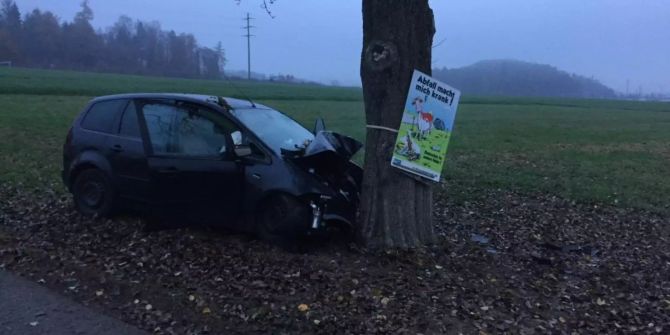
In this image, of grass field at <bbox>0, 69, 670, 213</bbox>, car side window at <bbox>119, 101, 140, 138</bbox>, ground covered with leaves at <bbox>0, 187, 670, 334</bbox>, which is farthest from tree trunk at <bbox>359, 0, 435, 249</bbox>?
grass field at <bbox>0, 69, 670, 213</bbox>

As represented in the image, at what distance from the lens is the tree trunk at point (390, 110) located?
5844 mm

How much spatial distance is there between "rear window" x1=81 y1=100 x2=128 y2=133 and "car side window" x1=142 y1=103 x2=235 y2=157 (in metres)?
0.43

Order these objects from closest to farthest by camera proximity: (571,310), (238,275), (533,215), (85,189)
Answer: (571,310)
(238,275)
(85,189)
(533,215)

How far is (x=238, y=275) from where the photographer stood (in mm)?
5562

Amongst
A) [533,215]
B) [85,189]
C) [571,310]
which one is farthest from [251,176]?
[533,215]

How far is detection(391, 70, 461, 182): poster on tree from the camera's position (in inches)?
234

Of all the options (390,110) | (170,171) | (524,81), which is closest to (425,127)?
Answer: (390,110)

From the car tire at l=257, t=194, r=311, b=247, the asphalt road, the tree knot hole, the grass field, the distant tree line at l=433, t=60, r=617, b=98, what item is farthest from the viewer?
the distant tree line at l=433, t=60, r=617, b=98

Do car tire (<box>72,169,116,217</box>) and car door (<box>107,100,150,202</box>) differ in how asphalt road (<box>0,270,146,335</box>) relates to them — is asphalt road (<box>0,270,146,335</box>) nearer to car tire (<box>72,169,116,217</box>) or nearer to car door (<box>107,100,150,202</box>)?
car door (<box>107,100,150,202</box>)

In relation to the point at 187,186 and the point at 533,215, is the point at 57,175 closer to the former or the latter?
the point at 187,186

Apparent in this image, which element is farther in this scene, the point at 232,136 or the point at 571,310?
the point at 232,136

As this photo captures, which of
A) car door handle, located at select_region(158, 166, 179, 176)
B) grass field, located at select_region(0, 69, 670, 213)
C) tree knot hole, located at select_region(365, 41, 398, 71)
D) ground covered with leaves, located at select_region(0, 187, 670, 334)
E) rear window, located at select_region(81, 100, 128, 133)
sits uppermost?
tree knot hole, located at select_region(365, 41, 398, 71)

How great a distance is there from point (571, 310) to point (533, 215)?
10.8 ft

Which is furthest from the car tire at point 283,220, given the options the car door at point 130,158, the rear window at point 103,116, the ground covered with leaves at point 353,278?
the rear window at point 103,116
